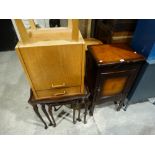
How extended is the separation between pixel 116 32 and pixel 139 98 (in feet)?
2.96

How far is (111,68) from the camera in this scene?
1222mm

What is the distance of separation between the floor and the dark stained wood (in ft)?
1.34

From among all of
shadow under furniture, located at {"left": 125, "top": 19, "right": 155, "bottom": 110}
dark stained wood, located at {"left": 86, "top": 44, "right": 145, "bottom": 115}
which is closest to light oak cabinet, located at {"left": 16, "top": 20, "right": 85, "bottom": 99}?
dark stained wood, located at {"left": 86, "top": 44, "right": 145, "bottom": 115}

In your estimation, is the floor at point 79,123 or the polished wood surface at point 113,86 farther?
the floor at point 79,123

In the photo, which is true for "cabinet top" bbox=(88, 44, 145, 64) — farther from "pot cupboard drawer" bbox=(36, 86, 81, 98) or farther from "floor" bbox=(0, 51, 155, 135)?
"floor" bbox=(0, 51, 155, 135)

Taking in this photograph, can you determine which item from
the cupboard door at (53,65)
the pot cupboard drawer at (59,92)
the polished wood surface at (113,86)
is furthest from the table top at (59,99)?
the polished wood surface at (113,86)

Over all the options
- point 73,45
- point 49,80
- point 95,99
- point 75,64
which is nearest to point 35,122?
point 95,99

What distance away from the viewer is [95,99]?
1532mm

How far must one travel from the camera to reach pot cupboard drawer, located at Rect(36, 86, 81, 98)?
1155 mm

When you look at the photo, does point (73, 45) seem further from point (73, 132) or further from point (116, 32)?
point (73, 132)

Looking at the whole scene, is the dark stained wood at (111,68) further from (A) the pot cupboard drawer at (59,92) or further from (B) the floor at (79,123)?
(B) the floor at (79,123)

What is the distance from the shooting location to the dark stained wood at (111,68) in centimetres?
120

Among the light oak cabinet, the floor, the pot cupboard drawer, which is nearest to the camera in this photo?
the light oak cabinet

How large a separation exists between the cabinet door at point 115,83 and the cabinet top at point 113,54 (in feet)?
0.43
